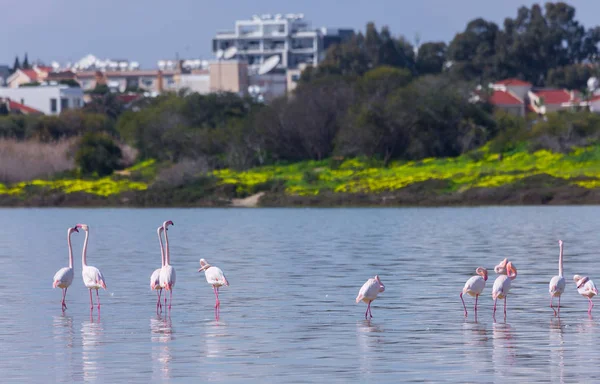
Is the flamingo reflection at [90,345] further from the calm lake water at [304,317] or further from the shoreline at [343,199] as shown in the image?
the shoreline at [343,199]

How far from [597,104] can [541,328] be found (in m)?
102

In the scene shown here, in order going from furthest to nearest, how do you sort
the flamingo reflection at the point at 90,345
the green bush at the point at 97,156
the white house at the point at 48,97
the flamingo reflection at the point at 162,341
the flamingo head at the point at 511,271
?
the white house at the point at 48,97, the green bush at the point at 97,156, the flamingo head at the point at 511,271, the flamingo reflection at the point at 162,341, the flamingo reflection at the point at 90,345

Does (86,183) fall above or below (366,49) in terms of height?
below

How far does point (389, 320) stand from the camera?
20984 mm

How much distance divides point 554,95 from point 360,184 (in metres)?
52.9

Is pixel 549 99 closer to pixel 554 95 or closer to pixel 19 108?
pixel 554 95

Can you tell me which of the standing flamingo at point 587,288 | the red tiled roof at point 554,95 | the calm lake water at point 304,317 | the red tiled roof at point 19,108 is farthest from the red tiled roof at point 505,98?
the standing flamingo at point 587,288

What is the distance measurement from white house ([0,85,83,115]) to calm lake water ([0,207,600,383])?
93487 millimetres

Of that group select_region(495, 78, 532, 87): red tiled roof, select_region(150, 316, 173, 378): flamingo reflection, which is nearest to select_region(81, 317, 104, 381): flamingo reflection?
select_region(150, 316, 173, 378): flamingo reflection

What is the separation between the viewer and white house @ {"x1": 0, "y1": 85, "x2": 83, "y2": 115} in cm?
13800

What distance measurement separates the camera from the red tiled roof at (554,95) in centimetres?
12506

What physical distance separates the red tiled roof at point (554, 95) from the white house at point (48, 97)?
49786 millimetres

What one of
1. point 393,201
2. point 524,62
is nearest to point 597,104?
point 524,62

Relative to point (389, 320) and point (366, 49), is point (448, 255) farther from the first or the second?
point (366, 49)
